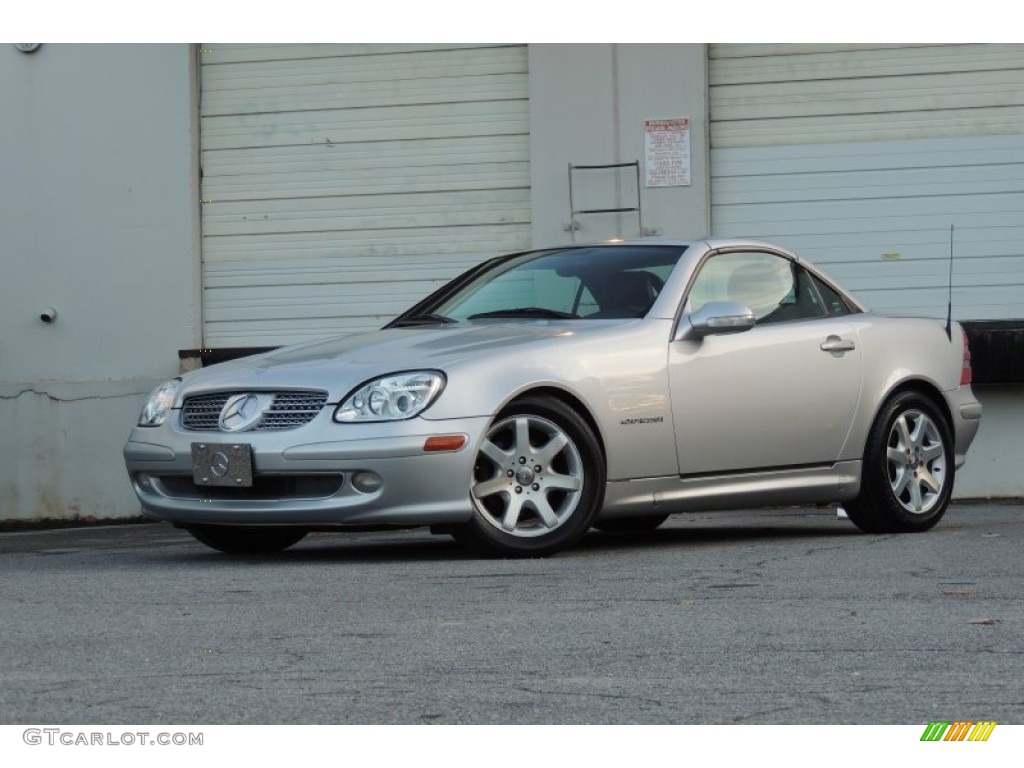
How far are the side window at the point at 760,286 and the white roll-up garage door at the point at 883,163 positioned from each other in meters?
5.11

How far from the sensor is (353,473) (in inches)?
282

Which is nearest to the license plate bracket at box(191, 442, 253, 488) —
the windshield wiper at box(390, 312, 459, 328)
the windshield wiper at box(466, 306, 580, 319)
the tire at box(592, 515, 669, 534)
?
the windshield wiper at box(390, 312, 459, 328)

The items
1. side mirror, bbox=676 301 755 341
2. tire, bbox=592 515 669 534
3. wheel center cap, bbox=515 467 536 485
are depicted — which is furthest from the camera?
tire, bbox=592 515 669 534

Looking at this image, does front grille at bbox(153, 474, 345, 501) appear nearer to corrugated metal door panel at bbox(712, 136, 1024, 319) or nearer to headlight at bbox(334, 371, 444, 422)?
headlight at bbox(334, 371, 444, 422)

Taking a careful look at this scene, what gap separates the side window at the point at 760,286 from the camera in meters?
8.42

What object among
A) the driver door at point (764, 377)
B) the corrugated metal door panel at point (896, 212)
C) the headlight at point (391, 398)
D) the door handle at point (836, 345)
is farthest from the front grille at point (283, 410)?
the corrugated metal door panel at point (896, 212)

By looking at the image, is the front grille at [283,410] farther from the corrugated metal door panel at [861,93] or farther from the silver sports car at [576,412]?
the corrugated metal door panel at [861,93]

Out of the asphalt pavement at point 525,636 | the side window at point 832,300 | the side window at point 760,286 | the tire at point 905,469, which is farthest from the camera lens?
the side window at point 832,300

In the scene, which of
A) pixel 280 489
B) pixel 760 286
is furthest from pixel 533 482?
pixel 760 286

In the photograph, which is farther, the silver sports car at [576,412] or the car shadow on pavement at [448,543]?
the car shadow on pavement at [448,543]

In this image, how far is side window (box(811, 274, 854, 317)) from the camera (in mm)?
8969
